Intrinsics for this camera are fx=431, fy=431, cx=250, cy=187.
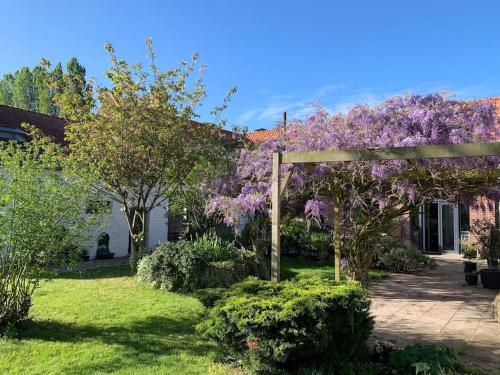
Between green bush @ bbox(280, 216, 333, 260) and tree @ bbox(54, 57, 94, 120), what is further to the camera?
green bush @ bbox(280, 216, 333, 260)

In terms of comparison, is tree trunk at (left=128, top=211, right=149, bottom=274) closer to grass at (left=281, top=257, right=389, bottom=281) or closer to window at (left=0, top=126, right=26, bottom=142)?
grass at (left=281, top=257, right=389, bottom=281)

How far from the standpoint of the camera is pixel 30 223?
229 inches

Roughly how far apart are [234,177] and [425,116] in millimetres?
4963

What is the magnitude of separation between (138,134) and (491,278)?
9.13 meters

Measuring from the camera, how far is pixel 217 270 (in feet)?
31.8

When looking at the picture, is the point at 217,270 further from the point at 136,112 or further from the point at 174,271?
the point at 136,112

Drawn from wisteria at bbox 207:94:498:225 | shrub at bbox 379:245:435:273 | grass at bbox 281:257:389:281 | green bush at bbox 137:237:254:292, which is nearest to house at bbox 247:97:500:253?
shrub at bbox 379:245:435:273

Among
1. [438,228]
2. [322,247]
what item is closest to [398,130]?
[322,247]

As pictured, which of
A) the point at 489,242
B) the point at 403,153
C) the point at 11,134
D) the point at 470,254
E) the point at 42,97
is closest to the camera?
the point at 403,153

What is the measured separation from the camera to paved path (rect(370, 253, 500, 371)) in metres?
6.09

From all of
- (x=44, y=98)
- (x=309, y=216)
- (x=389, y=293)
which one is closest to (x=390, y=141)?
(x=309, y=216)

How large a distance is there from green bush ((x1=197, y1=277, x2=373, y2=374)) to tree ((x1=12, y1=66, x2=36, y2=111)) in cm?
4127

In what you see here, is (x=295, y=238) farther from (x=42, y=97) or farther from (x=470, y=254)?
(x=42, y=97)

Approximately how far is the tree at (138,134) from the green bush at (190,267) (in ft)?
6.39
